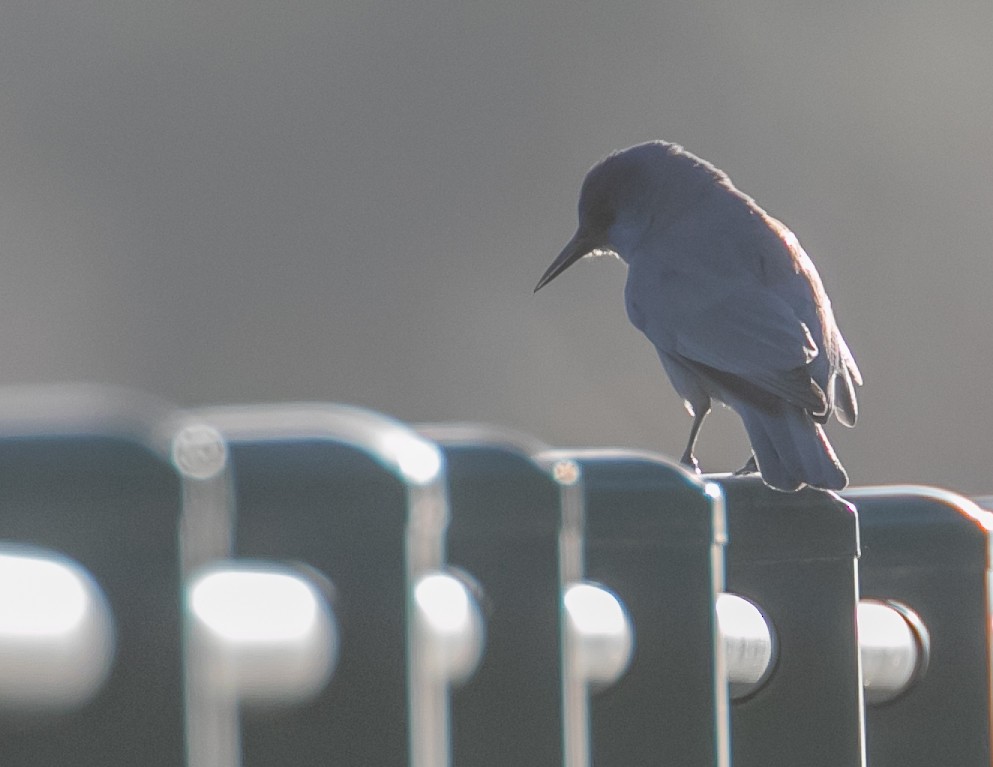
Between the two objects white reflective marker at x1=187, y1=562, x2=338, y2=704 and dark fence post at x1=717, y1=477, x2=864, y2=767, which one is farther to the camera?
dark fence post at x1=717, y1=477, x2=864, y2=767

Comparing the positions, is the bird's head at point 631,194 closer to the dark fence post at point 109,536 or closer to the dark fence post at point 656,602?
the dark fence post at point 656,602

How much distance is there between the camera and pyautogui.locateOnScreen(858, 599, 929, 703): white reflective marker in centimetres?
132

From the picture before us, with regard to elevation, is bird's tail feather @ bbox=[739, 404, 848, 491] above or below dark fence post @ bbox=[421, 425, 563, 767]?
above

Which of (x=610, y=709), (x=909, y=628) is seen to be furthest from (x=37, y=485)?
A: (x=909, y=628)

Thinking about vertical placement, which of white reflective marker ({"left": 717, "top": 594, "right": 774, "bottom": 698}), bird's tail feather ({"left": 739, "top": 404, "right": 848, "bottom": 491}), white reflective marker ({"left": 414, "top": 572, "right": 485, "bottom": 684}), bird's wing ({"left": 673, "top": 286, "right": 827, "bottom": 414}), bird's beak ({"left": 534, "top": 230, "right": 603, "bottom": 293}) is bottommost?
white reflective marker ({"left": 414, "top": 572, "right": 485, "bottom": 684})

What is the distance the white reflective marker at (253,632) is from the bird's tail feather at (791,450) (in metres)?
1.88

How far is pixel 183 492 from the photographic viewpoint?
0.41 m

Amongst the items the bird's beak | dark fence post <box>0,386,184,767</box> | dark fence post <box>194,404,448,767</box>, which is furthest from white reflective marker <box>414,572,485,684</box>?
the bird's beak

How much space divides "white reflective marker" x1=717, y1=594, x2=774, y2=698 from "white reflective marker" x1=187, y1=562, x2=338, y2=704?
0.61 meters

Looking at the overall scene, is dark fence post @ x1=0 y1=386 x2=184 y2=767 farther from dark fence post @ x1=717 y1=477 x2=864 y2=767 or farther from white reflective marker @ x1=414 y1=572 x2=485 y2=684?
dark fence post @ x1=717 y1=477 x2=864 y2=767

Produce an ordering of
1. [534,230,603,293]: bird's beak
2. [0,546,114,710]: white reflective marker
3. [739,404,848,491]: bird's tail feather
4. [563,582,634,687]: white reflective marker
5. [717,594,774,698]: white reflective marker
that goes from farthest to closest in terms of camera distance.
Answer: [534,230,603,293]: bird's beak → [739,404,848,491]: bird's tail feather → [717,594,774,698]: white reflective marker → [563,582,634,687]: white reflective marker → [0,546,114,710]: white reflective marker

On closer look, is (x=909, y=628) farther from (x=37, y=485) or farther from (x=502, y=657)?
(x=37, y=485)

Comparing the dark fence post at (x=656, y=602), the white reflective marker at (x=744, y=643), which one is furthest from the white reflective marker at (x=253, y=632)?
the white reflective marker at (x=744, y=643)

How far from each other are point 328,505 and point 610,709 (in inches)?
15.1
